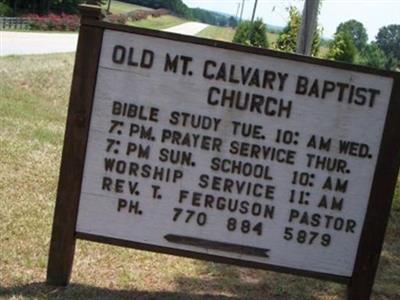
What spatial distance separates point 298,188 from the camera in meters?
4.36

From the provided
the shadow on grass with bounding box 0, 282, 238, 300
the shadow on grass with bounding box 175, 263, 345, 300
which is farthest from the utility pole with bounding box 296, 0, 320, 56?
the shadow on grass with bounding box 0, 282, 238, 300

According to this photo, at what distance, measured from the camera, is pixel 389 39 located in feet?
279

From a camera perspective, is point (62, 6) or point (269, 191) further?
point (62, 6)

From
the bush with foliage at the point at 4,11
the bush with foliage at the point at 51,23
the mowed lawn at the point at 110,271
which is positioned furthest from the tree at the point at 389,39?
the mowed lawn at the point at 110,271

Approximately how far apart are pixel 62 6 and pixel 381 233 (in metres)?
67.7

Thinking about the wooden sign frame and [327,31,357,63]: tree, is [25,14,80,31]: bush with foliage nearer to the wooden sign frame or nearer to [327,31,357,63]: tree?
[327,31,357,63]: tree

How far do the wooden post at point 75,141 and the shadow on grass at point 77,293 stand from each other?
0.43 ft

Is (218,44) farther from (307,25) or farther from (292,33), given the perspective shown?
(292,33)

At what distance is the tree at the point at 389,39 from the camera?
79631 millimetres

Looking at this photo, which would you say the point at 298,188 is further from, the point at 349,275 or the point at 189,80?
the point at 189,80

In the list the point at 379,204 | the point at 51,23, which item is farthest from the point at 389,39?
the point at 379,204

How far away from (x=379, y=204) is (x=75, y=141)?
1.94m

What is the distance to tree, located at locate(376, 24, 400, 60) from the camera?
79.6 m

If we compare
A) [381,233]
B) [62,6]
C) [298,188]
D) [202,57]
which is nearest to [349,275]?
[381,233]
